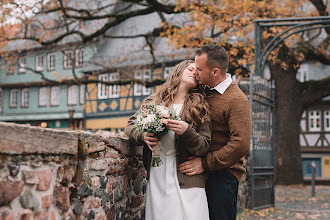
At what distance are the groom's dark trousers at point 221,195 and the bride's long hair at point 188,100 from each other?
47 cm

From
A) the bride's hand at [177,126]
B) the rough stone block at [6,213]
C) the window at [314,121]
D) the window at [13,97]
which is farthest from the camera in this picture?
the window at [13,97]

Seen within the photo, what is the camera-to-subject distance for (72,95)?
3609 cm

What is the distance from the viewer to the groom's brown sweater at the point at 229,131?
3.66m

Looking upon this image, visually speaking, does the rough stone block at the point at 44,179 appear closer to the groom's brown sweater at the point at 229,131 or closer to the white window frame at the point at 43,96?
the groom's brown sweater at the point at 229,131

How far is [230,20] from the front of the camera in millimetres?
15094

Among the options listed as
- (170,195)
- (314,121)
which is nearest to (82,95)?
(314,121)

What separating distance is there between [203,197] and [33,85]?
35.3 m

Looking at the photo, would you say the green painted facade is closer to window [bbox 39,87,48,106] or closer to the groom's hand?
window [bbox 39,87,48,106]

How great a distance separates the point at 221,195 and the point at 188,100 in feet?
2.53

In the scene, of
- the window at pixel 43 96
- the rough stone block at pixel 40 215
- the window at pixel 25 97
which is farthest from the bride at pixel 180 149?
the window at pixel 25 97

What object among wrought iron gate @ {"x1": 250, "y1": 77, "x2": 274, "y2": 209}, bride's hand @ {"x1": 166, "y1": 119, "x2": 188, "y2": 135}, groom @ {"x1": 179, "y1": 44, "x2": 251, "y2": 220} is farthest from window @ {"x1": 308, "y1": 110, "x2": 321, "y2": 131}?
bride's hand @ {"x1": 166, "y1": 119, "x2": 188, "y2": 135}

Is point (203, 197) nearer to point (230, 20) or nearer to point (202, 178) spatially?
point (202, 178)

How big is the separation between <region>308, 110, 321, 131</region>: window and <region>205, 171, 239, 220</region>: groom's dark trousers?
90.2 feet

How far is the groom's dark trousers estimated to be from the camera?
3762mm
